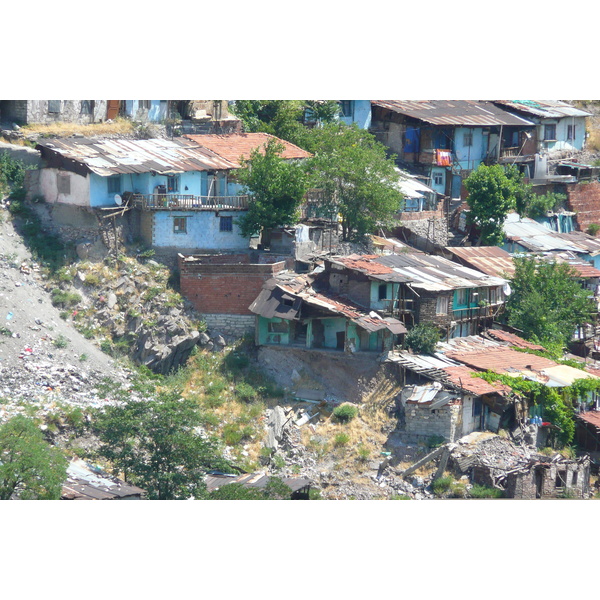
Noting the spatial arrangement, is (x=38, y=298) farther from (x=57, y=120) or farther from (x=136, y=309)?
(x=57, y=120)

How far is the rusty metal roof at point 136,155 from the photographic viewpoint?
124ft

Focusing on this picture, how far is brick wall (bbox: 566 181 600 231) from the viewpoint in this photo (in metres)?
48.9

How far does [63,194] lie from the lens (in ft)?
125

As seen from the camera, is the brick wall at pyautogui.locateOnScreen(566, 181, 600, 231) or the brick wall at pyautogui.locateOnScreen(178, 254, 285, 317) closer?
the brick wall at pyautogui.locateOnScreen(178, 254, 285, 317)

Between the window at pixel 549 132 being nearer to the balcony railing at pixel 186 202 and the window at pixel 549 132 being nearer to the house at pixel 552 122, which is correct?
the house at pixel 552 122

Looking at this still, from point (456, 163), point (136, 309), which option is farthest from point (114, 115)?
point (456, 163)

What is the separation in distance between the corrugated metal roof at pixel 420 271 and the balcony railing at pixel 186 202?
3419mm

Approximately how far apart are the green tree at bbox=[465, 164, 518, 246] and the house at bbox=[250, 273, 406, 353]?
8.75 metres

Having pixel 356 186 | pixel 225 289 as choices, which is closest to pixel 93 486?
pixel 225 289

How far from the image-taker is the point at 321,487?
33062mm

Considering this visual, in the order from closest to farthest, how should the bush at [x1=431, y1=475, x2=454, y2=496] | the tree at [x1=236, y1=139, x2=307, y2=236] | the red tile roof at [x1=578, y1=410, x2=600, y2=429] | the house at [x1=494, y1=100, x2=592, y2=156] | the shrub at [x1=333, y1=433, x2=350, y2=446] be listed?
the bush at [x1=431, y1=475, x2=454, y2=496]
the shrub at [x1=333, y1=433, x2=350, y2=446]
the red tile roof at [x1=578, y1=410, x2=600, y2=429]
the tree at [x1=236, y1=139, x2=307, y2=236]
the house at [x1=494, y1=100, x2=592, y2=156]

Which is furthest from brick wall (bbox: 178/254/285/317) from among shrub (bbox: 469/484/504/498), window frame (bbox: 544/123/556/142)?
window frame (bbox: 544/123/556/142)

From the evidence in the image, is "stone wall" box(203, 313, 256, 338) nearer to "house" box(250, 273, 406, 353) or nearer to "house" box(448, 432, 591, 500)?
"house" box(250, 273, 406, 353)

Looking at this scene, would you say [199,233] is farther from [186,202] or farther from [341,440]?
[341,440]
